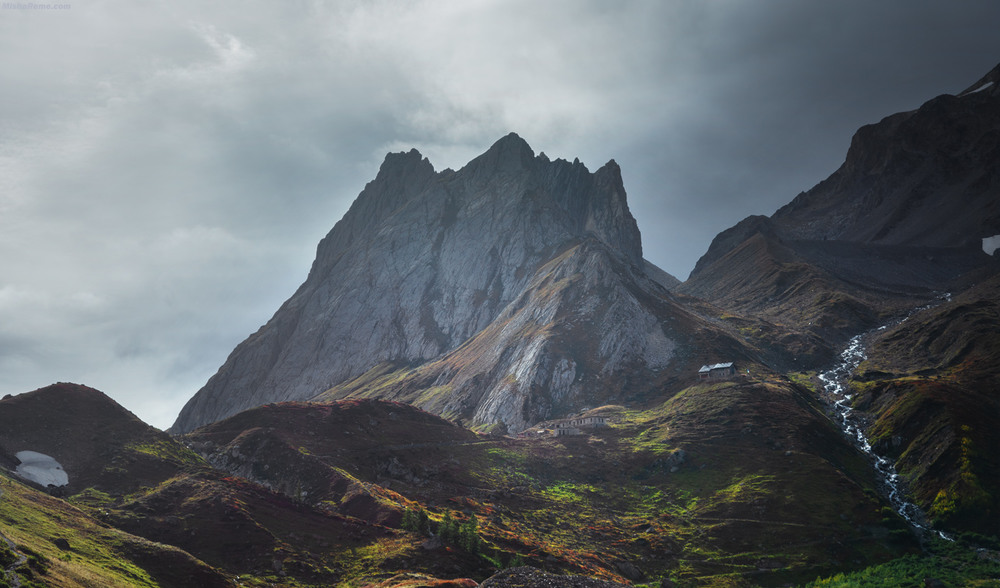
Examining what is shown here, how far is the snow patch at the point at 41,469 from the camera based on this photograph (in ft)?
249

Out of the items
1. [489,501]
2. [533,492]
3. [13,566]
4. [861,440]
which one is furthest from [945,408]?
[13,566]

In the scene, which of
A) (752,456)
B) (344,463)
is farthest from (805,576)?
(344,463)

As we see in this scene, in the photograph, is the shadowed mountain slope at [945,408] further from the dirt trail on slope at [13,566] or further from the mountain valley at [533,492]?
the dirt trail on slope at [13,566]

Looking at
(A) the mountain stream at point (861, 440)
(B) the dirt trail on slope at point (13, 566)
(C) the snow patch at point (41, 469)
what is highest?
(A) the mountain stream at point (861, 440)

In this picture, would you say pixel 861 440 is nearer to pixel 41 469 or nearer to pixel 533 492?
pixel 533 492

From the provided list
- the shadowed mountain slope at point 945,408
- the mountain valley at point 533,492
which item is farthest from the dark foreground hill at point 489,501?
the shadowed mountain slope at point 945,408

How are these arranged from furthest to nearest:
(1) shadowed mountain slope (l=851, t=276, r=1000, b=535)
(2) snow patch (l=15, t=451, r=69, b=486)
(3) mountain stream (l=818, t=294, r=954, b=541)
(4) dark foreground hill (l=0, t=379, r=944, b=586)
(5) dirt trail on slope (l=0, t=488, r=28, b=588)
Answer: (3) mountain stream (l=818, t=294, r=954, b=541), (1) shadowed mountain slope (l=851, t=276, r=1000, b=535), (2) snow patch (l=15, t=451, r=69, b=486), (4) dark foreground hill (l=0, t=379, r=944, b=586), (5) dirt trail on slope (l=0, t=488, r=28, b=588)

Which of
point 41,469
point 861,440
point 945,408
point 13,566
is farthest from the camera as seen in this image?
point 861,440

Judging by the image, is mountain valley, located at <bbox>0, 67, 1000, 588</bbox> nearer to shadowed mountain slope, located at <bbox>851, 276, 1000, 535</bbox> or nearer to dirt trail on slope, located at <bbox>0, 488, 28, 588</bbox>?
dirt trail on slope, located at <bbox>0, 488, 28, 588</bbox>

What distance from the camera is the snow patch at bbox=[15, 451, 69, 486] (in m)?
75.9

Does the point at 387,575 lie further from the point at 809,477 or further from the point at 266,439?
the point at 809,477

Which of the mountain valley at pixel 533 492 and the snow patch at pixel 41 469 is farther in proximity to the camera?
the snow patch at pixel 41 469

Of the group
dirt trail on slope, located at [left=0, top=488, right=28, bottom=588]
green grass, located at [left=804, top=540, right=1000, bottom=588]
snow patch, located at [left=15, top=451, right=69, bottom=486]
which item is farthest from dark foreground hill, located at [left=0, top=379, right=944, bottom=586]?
green grass, located at [left=804, top=540, right=1000, bottom=588]

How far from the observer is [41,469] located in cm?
7831
